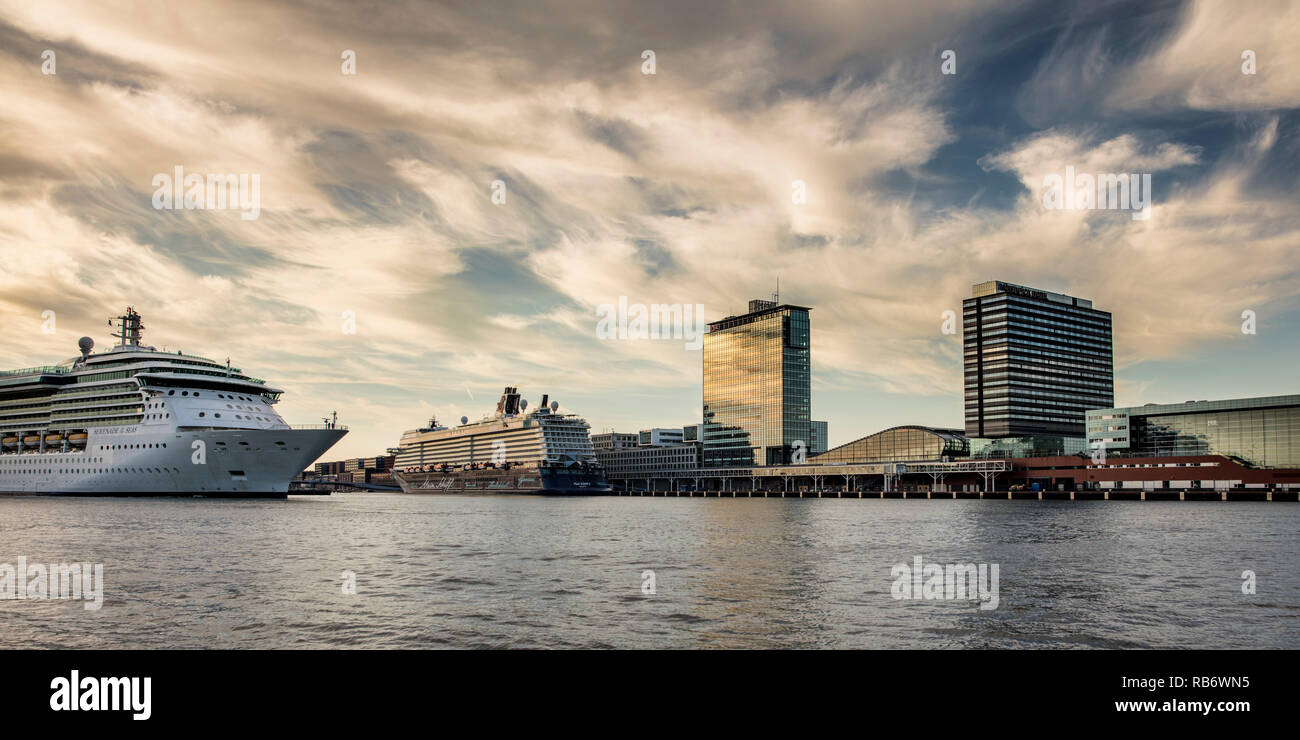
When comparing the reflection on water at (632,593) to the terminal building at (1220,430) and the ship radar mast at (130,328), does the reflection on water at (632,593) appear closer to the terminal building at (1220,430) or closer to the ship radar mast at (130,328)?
the ship radar mast at (130,328)

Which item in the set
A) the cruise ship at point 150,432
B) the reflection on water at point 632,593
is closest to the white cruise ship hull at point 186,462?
the cruise ship at point 150,432

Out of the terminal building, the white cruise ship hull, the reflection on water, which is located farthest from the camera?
the terminal building

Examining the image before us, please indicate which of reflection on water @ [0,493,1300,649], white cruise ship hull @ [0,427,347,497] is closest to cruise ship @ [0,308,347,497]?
white cruise ship hull @ [0,427,347,497]

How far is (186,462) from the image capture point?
10831 cm

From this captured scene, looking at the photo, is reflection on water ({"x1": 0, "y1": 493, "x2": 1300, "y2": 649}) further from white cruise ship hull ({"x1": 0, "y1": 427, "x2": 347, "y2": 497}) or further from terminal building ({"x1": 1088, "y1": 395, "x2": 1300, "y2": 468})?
terminal building ({"x1": 1088, "y1": 395, "x2": 1300, "y2": 468})

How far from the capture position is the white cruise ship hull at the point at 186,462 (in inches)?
4247

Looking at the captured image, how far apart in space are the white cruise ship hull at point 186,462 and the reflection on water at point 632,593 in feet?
160

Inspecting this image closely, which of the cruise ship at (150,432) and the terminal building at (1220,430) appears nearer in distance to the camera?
the cruise ship at (150,432)

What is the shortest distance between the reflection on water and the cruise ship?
50.1m

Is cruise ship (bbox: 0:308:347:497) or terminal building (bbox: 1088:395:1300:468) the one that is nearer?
cruise ship (bbox: 0:308:347:497)

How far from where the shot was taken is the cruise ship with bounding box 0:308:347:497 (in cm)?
10881

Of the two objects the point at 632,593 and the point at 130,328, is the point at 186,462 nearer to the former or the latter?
the point at 130,328

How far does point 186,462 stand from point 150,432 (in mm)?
6562
